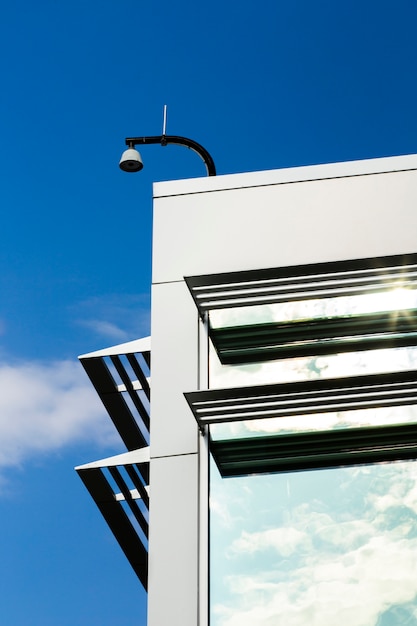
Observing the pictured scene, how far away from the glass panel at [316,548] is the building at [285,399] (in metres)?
0.01

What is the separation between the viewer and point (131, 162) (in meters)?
14.2

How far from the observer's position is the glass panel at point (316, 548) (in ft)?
32.0

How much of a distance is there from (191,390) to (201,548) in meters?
1.61

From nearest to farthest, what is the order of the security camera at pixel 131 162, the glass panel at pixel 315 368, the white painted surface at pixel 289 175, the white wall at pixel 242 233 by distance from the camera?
the glass panel at pixel 315 368, the white wall at pixel 242 233, the white painted surface at pixel 289 175, the security camera at pixel 131 162

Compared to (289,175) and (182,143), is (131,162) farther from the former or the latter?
(289,175)

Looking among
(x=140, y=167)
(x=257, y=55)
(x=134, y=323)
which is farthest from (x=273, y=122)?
(x=140, y=167)

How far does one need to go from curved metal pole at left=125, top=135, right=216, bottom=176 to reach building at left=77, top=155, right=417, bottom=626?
90cm

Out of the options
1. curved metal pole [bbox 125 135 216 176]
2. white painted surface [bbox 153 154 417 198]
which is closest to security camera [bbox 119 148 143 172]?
curved metal pole [bbox 125 135 216 176]

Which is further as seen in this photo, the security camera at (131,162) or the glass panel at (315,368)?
the security camera at (131,162)

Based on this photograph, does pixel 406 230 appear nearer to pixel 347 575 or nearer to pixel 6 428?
pixel 347 575

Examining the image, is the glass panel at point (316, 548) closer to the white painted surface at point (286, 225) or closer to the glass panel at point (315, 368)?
the glass panel at point (315, 368)

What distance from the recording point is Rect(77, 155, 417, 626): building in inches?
394

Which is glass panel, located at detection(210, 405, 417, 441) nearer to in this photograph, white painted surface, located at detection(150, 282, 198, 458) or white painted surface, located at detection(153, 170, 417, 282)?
white painted surface, located at detection(150, 282, 198, 458)

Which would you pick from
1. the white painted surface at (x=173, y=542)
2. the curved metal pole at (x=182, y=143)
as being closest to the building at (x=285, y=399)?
the white painted surface at (x=173, y=542)
